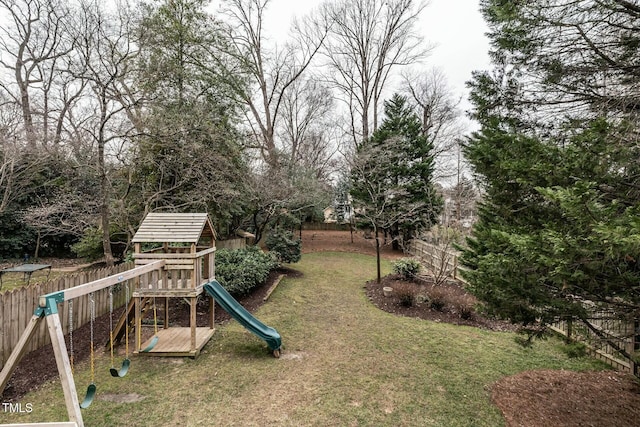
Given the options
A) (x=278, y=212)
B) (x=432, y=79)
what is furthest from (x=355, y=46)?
(x=278, y=212)

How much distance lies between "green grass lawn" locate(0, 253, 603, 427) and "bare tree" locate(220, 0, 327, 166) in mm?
10241

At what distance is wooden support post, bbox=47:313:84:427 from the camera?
267 centimetres

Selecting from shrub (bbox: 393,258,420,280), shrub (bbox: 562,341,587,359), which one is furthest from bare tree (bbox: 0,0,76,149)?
shrub (bbox: 562,341,587,359)

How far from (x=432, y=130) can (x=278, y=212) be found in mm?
15007

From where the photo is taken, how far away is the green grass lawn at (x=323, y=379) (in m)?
3.71

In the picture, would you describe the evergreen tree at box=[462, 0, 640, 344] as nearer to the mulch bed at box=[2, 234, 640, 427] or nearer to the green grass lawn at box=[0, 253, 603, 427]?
the mulch bed at box=[2, 234, 640, 427]

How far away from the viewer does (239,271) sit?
8445 millimetres

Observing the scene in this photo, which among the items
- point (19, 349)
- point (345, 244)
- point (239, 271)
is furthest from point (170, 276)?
point (345, 244)

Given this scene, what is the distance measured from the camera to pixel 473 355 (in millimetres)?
5629

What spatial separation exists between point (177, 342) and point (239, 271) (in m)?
2.92

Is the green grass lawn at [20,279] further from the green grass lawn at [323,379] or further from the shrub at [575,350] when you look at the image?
the shrub at [575,350]

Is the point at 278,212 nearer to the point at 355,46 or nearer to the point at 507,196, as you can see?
the point at 507,196

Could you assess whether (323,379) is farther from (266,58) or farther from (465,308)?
(266,58)

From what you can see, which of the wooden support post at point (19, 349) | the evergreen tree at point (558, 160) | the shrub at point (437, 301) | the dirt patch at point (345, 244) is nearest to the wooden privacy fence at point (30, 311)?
the wooden support post at point (19, 349)
